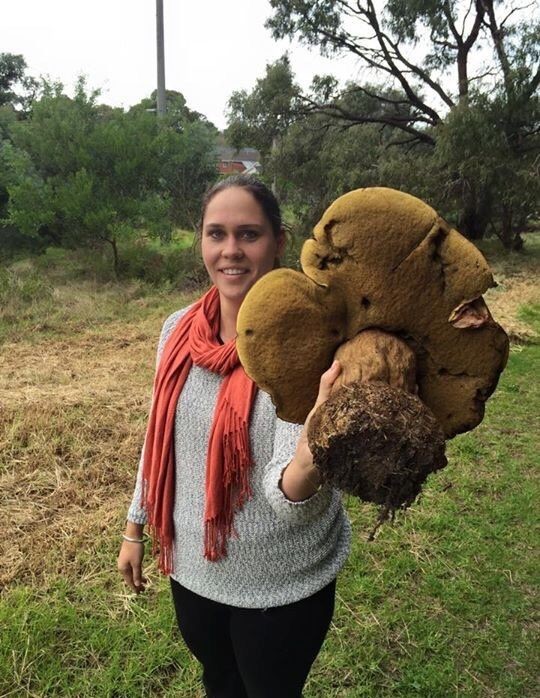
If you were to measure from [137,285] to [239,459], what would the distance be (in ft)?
34.5

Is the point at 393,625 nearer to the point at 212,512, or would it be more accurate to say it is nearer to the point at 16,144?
the point at 212,512

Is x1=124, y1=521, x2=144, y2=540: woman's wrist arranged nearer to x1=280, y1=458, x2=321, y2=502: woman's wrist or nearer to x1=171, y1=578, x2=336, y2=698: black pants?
x1=171, y1=578, x2=336, y2=698: black pants

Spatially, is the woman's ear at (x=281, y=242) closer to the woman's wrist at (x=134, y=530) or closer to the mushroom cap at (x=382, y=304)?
the mushroom cap at (x=382, y=304)

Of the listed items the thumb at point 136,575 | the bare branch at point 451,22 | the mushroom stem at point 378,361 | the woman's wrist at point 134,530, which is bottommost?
the thumb at point 136,575

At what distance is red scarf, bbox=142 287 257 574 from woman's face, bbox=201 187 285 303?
158 mm

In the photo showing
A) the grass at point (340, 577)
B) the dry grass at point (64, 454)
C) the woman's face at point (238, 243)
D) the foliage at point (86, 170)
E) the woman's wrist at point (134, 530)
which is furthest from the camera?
the foliage at point (86, 170)

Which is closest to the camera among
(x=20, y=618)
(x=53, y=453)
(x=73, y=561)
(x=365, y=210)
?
(x=365, y=210)

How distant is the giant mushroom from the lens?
800 millimetres

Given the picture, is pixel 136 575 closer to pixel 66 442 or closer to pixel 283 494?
pixel 283 494

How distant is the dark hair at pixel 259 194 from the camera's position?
4.43 feet

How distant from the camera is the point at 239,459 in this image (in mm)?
1305

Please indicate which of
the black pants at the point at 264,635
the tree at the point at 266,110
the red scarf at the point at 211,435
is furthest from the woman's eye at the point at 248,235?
the tree at the point at 266,110

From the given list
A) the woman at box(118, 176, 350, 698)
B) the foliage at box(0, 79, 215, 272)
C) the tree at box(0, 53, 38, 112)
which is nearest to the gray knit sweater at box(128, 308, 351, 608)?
the woman at box(118, 176, 350, 698)

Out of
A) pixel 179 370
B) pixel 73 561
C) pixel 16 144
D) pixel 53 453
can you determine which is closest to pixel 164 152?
pixel 16 144
